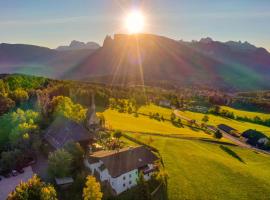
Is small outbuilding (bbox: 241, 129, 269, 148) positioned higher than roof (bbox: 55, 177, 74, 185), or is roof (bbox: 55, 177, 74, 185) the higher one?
roof (bbox: 55, 177, 74, 185)

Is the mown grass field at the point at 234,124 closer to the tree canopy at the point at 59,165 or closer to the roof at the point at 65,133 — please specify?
the roof at the point at 65,133

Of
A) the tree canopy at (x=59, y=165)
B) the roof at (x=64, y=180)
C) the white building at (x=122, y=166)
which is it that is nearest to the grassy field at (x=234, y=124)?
the white building at (x=122, y=166)

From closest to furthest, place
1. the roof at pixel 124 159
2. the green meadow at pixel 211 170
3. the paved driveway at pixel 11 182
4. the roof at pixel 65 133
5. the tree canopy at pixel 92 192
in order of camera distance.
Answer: the tree canopy at pixel 92 192 → the roof at pixel 124 159 → the green meadow at pixel 211 170 → the paved driveway at pixel 11 182 → the roof at pixel 65 133

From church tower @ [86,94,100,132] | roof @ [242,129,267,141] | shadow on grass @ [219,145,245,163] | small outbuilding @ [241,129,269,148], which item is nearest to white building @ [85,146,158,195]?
church tower @ [86,94,100,132]

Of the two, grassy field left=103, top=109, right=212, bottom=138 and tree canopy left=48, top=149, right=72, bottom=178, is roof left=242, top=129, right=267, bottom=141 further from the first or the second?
tree canopy left=48, top=149, right=72, bottom=178

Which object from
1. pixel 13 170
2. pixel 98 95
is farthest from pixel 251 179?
pixel 98 95

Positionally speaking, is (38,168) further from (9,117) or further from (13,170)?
(9,117)

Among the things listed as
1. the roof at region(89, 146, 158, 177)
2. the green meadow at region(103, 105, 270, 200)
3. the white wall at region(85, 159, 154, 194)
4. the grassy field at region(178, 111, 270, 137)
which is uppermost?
the roof at region(89, 146, 158, 177)

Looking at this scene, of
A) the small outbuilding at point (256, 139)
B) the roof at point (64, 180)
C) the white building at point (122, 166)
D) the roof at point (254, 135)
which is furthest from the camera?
the roof at point (254, 135)

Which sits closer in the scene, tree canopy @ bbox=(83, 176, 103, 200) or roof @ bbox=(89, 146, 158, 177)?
tree canopy @ bbox=(83, 176, 103, 200)
